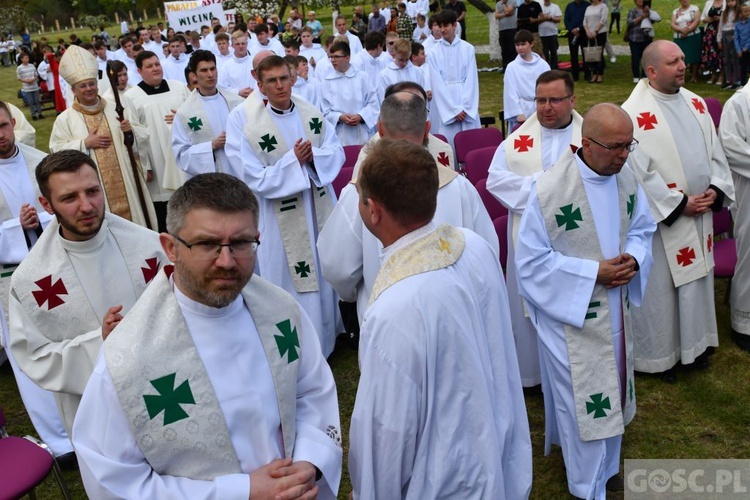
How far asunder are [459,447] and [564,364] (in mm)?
1649

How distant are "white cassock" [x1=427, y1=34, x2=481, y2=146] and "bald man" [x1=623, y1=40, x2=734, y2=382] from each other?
4480 mm

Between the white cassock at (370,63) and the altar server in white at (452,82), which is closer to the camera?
the altar server in white at (452,82)

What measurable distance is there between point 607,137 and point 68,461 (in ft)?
12.2

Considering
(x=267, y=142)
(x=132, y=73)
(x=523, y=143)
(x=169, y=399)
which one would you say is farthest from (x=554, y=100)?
(x=132, y=73)

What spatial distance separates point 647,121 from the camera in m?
5.20

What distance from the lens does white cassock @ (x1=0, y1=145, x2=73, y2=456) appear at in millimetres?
4844

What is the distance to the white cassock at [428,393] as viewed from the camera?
2.46 m

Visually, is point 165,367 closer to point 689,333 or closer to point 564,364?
point 564,364

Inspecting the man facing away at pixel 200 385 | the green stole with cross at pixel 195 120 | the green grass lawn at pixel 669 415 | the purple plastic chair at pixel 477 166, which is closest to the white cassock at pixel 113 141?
the green stole with cross at pixel 195 120

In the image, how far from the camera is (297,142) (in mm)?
5707

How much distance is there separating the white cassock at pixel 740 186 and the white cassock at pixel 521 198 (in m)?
1.31

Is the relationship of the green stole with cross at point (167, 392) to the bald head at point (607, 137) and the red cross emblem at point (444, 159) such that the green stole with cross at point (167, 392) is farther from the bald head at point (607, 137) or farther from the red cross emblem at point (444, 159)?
the red cross emblem at point (444, 159)

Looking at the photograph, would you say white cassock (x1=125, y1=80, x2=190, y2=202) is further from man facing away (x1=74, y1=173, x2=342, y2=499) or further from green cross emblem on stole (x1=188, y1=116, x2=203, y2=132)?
man facing away (x1=74, y1=173, x2=342, y2=499)

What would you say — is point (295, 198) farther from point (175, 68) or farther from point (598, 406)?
point (175, 68)
